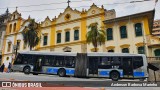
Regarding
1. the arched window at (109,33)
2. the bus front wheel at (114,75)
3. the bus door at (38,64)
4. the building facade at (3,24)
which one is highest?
the building facade at (3,24)

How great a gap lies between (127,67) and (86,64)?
403cm

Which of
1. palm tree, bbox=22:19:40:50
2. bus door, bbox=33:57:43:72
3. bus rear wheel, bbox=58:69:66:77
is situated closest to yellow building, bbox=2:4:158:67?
palm tree, bbox=22:19:40:50

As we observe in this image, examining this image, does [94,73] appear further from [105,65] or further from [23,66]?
[23,66]

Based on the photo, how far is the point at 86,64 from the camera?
21.0m

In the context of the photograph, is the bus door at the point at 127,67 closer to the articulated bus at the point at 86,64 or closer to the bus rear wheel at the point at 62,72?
the articulated bus at the point at 86,64

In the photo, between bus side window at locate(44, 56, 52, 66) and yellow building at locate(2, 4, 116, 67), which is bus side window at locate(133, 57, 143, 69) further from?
yellow building at locate(2, 4, 116, 67)

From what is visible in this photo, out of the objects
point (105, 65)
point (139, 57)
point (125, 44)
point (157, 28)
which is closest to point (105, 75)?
point (105, 65)

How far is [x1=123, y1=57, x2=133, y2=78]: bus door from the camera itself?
65.5 ft

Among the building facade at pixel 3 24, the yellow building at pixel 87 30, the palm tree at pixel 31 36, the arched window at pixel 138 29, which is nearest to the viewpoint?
the yellow building at pixel 87 30

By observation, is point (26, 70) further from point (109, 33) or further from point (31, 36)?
point (109, 33)

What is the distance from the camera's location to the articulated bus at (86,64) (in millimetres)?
20047

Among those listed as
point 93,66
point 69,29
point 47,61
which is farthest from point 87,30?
point 93,66

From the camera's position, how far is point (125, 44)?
30781 millimetres

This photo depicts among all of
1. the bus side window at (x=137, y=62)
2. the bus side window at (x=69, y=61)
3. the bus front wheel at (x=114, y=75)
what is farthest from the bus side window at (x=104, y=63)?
the bus side window at (x=69, y=61)
